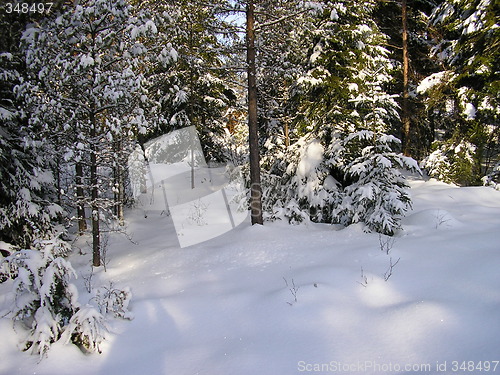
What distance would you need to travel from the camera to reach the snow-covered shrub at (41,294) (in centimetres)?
451

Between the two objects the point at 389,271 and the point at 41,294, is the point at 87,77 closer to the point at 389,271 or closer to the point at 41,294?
the point at 41,294

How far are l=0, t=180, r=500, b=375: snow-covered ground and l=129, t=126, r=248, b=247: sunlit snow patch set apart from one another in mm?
3433

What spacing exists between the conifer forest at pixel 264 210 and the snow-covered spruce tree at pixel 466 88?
2.8 inches

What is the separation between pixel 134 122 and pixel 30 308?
4.57 metres

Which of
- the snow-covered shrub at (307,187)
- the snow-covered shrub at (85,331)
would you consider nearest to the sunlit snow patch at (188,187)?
the snow-covered shrub at (307,187)

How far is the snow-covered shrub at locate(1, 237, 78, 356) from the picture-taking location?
451 centimetres

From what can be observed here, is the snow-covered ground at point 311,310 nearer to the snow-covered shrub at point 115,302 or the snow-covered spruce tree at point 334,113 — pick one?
the snow-covered shrub at point 115,302

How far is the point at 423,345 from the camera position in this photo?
13.2 feet

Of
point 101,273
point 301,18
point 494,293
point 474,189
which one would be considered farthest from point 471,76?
point 101,273

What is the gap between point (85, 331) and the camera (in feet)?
14.9

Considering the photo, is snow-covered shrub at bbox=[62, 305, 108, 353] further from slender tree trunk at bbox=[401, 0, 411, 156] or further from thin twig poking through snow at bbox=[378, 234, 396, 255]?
slender tree trunk at bbox=[401, 0, 411, 156]

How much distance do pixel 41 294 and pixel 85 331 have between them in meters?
0.82

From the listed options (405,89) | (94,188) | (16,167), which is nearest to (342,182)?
(405,89)

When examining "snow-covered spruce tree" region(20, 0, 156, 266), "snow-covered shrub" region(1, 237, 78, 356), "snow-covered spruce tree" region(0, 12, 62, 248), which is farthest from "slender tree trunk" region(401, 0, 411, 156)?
"snow-covered spruce tree" region(0, 12, 62, 248)
